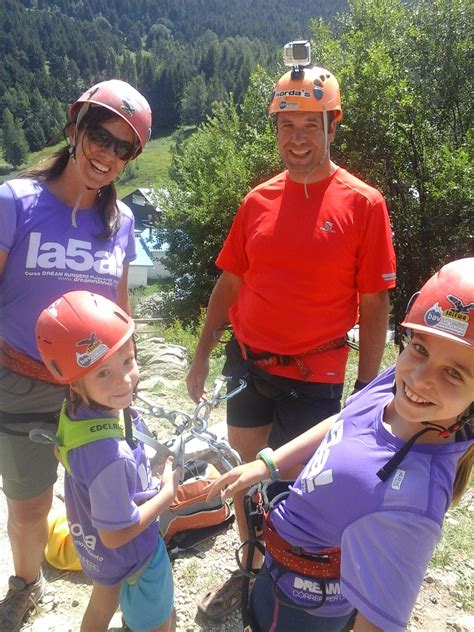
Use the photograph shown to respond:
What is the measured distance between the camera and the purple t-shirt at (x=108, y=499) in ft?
6.04

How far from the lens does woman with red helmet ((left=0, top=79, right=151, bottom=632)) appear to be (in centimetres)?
235

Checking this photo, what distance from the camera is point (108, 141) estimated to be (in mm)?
2453

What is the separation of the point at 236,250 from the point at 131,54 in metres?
157

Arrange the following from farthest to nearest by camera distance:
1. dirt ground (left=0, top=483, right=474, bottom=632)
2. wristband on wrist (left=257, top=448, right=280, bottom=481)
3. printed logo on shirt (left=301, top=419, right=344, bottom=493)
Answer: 1. dirt ground (left=0, top=483, right=474, bottom=632)
2. wristband on wrist (left=257, top=448, right=280, bottom=481)
3. printed logo on shirt (left=301, top=419, right=344, bottom=493)

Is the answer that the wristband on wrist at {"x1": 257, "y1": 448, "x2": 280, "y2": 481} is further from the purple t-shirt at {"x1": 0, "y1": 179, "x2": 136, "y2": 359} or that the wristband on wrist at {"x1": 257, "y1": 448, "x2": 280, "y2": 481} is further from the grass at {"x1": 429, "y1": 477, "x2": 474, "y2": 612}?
the grass at {"x1": 429, "y1": 477, "x2": 474, "y2": 612}

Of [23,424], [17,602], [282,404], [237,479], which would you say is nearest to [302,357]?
[282,404]

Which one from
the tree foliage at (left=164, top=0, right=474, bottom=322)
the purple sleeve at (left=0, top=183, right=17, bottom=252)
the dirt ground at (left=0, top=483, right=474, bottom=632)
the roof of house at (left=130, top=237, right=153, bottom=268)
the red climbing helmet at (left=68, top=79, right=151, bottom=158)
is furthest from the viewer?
the roof of house at (left=130, top=237, right=153, bottom=268)

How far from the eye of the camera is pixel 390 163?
16859 mm

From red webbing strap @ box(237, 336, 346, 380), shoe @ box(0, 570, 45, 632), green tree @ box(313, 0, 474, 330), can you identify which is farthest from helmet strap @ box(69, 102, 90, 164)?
green tree @ box(313, 0, 474, 330)

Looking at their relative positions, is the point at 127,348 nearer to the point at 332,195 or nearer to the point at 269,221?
the point at 269,221

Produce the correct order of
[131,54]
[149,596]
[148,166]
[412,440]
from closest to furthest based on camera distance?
[412,440] → [149,596] → [148,166] → [131,54]

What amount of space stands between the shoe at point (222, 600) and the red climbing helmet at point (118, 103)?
2.49m

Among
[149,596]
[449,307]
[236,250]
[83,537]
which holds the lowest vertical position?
[149,596]

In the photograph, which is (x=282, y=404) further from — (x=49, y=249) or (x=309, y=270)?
(x=49, y=249)
